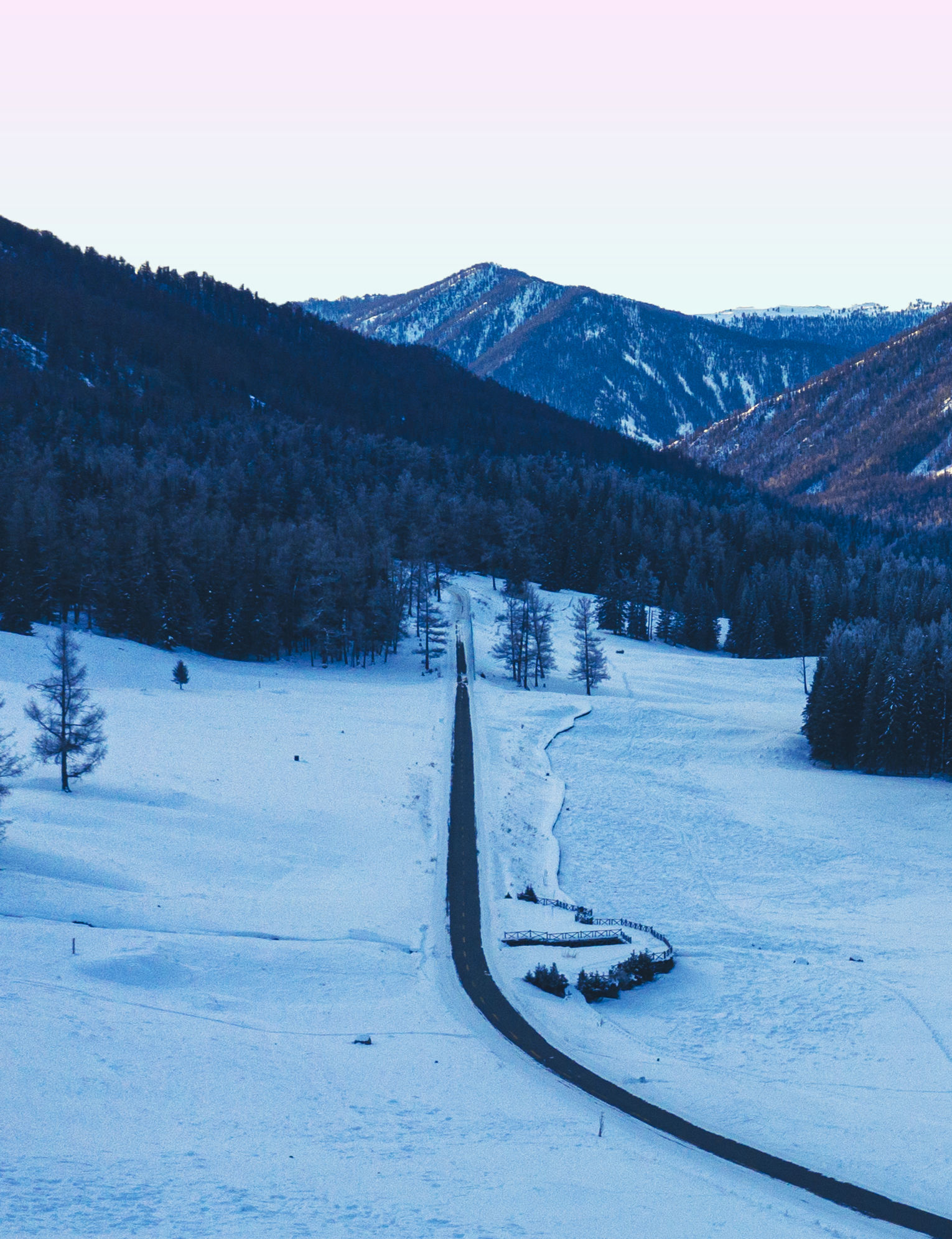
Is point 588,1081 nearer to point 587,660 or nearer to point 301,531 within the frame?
point 587,660

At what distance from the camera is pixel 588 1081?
29734mm

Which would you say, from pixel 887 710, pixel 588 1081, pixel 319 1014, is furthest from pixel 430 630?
pixel 588 1081

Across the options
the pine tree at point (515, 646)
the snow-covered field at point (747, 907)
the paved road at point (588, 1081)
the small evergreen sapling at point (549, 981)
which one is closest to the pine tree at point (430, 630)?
the pine tree at point (515, 646)

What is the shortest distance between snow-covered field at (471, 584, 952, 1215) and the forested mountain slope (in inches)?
908

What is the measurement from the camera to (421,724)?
238ft

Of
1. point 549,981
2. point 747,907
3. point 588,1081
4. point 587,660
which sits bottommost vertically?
point 588,1081

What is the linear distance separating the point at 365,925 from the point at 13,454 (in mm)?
98971

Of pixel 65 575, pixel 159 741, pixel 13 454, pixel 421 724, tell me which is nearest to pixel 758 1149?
pixel 159 741

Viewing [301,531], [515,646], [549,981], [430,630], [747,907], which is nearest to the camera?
[549,981]

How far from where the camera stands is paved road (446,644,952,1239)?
25062 millimetres

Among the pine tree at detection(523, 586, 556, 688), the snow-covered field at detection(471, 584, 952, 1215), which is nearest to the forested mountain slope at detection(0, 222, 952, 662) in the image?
Result: the pine tree at detection(523, 586, 556, 688)

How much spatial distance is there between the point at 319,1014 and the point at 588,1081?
871cm

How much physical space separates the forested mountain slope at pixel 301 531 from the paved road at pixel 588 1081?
4724cm

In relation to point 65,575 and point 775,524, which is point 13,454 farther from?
point 775,524
